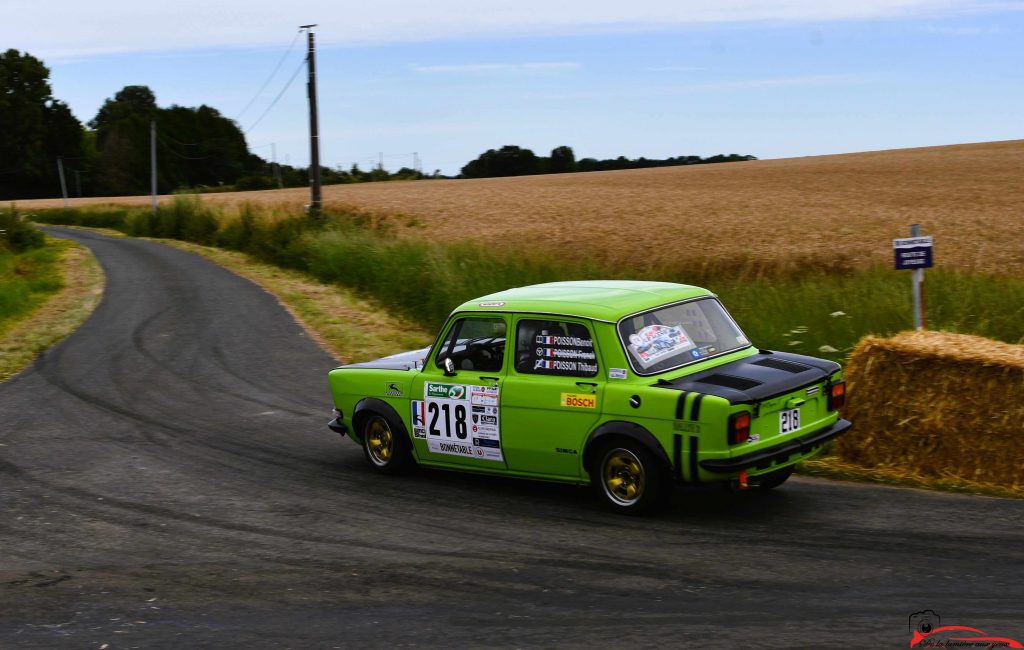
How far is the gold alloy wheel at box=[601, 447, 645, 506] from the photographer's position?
7.48 m

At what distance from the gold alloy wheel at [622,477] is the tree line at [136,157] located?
3547 inches

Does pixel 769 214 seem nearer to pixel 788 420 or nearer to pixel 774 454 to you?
pixel 788 420

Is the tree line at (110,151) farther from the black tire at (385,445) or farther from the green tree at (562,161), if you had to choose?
the black tire at (385,445)

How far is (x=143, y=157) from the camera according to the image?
127 m

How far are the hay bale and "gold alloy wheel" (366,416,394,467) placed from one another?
376 cm

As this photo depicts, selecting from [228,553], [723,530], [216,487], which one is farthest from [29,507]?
[723,530]

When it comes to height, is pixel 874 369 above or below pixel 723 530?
above

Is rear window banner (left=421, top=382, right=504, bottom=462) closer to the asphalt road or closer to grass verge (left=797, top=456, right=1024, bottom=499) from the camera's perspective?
the asphalt road

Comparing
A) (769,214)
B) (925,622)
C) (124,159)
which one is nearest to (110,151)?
(124,159)

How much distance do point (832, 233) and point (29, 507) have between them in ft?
68.3

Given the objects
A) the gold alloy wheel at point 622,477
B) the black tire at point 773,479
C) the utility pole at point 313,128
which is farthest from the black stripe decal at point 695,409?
the utility pole at point 313,128

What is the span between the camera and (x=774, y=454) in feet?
23.8

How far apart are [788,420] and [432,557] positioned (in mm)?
2620

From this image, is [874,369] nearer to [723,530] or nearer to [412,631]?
[723,530]
